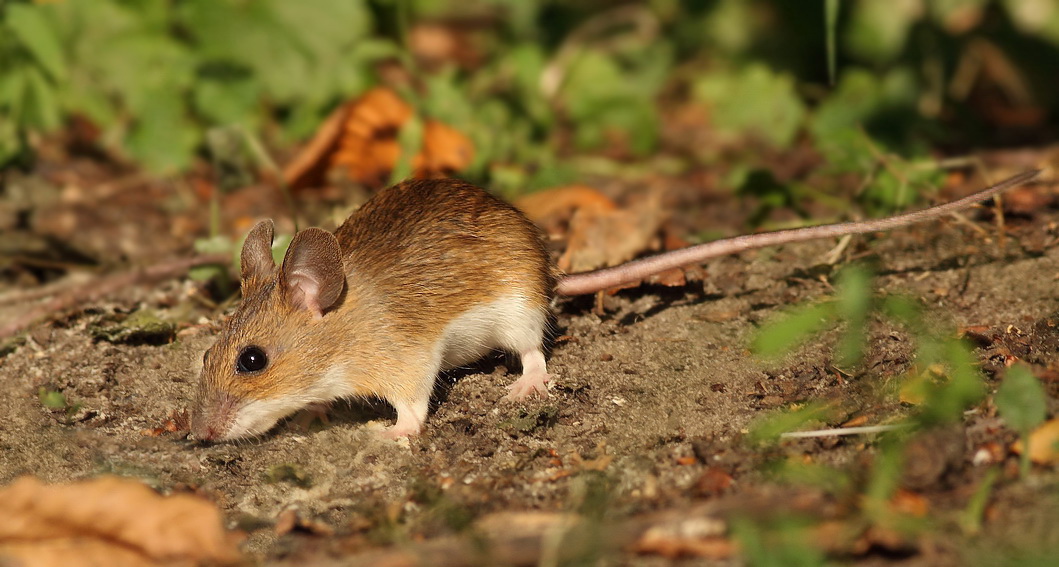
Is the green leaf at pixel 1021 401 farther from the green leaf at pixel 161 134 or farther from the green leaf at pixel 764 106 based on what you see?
the green leaf at pixel 161 134

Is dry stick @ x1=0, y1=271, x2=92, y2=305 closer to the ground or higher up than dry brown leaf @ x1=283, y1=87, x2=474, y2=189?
closer to the ground

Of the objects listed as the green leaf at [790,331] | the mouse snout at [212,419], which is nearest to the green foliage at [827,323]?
the green leaf at [790,331]

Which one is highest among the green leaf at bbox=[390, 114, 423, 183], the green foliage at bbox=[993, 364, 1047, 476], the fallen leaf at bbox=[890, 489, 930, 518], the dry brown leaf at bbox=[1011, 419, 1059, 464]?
the green leaf at bbox=[390, 114, 423, 183]

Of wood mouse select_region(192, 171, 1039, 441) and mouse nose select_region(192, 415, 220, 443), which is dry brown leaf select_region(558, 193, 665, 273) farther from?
mouse nose select_region(192, 415, 220, 443)

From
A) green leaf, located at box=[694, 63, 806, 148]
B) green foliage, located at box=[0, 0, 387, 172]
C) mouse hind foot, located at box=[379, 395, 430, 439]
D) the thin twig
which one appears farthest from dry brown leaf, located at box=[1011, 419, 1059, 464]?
green foliage, located at box=[0, 0, 387, 172]

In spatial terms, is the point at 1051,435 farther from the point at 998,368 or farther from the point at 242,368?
the point at 242,368
